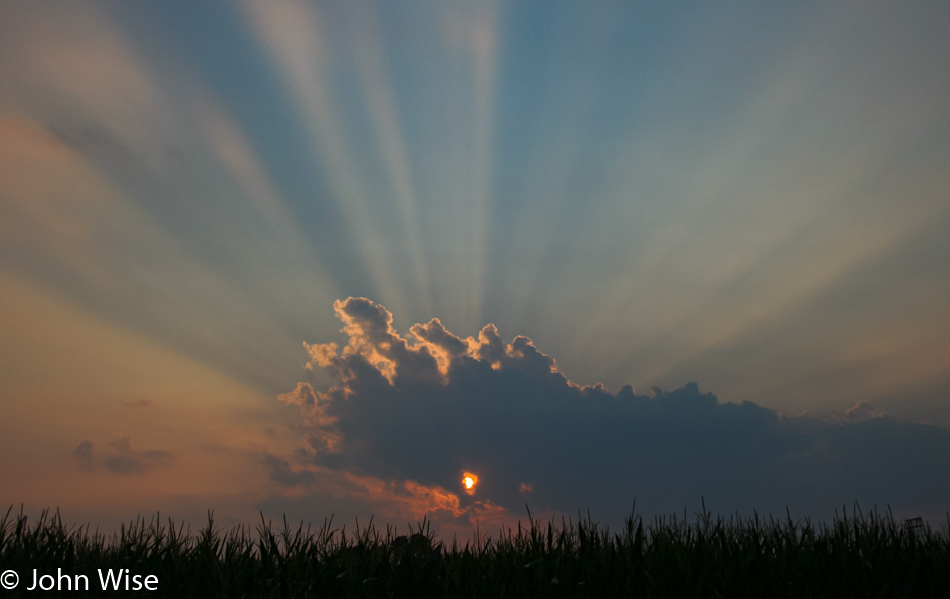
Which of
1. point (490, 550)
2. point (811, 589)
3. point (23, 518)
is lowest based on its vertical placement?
point (811, 589)

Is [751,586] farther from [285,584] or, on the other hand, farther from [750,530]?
[285,584]

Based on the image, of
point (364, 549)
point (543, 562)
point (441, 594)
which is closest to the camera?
point (441, 594)

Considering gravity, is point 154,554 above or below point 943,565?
above

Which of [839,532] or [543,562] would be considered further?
[839,532]

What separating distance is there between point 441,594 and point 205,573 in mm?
2721

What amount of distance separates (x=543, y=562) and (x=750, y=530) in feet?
11.2

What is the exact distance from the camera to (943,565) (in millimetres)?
8336

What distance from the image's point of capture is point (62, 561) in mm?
8555

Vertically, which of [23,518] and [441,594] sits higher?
[23,518]

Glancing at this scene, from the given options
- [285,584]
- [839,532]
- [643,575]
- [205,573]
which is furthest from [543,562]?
[839,532]

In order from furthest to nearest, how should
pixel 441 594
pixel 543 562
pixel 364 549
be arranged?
pixel 364 549
pixel 543 562
pixel 441 594

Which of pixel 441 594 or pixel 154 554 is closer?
pixel 441 594

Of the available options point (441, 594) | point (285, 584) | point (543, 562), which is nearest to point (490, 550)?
point (543, 562)

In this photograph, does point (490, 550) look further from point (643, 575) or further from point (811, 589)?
point (811, 589)
